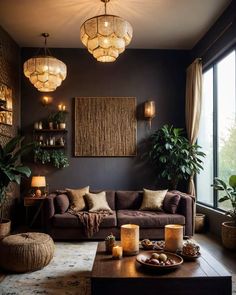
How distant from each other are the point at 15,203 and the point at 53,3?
361 cm

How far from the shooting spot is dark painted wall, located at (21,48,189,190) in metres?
6.46

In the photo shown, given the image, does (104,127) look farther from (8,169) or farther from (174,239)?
(174,239)

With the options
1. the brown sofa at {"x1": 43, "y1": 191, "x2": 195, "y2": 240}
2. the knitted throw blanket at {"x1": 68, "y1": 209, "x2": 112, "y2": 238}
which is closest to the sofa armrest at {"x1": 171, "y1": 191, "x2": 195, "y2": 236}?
the brown sofa at {"x1": 43, "y1": 191, "x2": 195, "y2": 240}

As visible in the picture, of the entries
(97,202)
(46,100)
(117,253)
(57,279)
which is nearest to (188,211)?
(97,202)

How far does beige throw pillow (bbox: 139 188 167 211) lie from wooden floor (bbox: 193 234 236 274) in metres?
0.78

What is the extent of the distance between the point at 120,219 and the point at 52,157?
2.06 m

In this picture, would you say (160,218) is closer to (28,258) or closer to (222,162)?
(222,162)

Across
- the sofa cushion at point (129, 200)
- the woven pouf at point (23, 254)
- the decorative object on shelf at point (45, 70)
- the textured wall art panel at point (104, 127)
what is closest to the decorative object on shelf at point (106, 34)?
the decorative object on shelf at point (45, 70)

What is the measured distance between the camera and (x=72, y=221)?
16.3 ft

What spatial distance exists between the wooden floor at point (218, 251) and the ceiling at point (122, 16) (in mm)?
3489

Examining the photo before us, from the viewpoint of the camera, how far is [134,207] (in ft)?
18.8

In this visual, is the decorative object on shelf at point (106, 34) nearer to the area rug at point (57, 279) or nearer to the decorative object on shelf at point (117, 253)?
the decorative object on shelf at point (117, 253)

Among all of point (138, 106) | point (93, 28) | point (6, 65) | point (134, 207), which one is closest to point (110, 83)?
point (138, 106)

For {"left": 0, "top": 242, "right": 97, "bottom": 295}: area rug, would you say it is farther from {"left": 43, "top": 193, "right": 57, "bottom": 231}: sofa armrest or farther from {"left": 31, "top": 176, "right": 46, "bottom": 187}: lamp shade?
{"left": 31, "top": 176, "right": 46, "bottom": 187}: lamp shade
